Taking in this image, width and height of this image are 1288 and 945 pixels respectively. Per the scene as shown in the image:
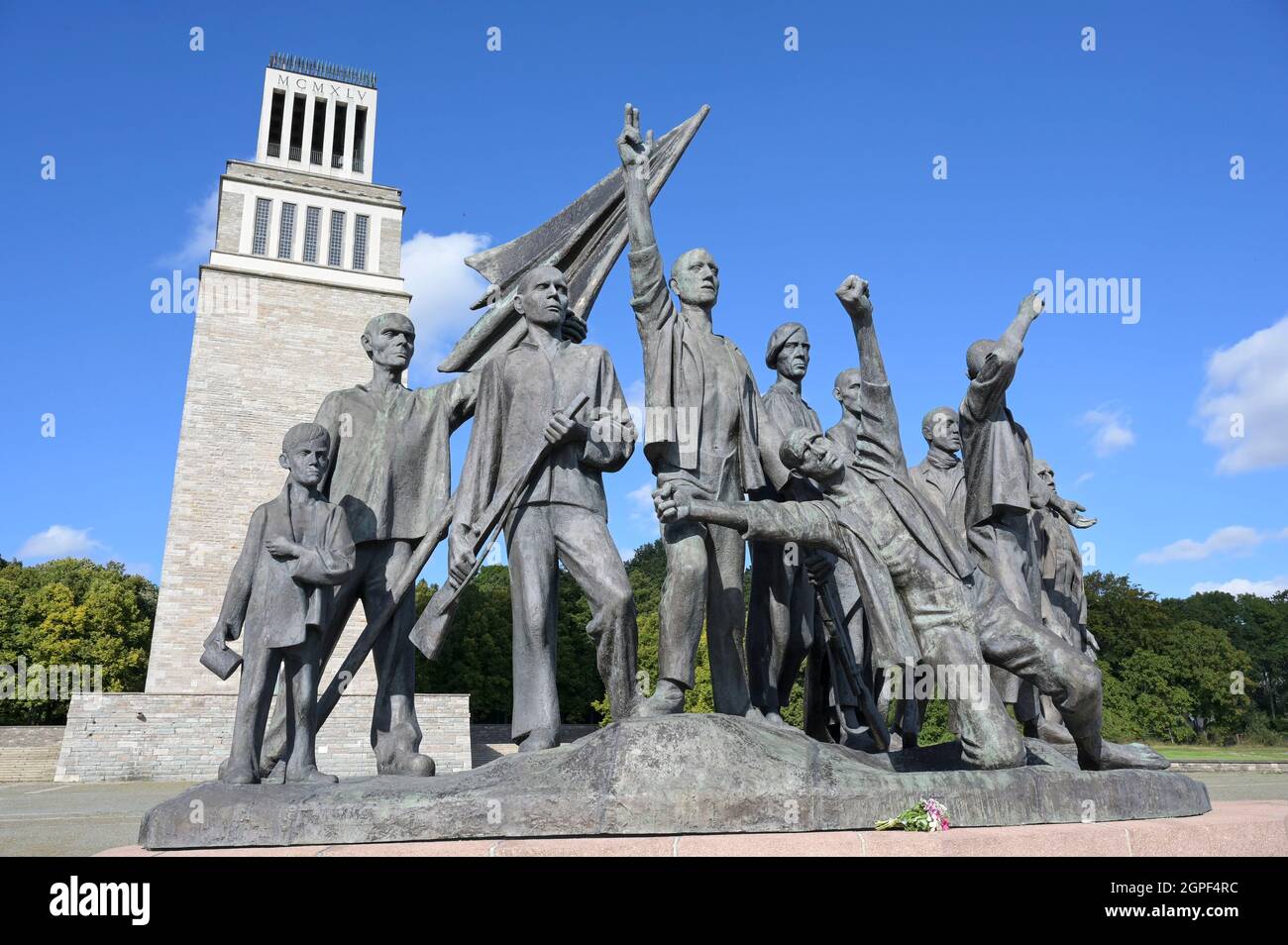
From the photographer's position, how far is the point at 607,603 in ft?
18.8

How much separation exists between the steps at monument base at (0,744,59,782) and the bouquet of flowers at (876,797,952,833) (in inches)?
1179

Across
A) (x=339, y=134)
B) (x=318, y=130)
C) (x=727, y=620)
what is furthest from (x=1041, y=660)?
(x=318, y=130)

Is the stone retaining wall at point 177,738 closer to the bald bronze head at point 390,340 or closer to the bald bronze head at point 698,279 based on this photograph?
the bald bronze head at point 390,340

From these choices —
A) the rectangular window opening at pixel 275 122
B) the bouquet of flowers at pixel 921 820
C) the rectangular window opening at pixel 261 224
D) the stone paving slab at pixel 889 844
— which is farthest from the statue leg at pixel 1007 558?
the rectangular window opening at pixel 275 122

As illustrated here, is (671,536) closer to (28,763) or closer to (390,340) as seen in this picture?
(390,340)

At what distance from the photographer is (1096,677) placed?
5.36 m

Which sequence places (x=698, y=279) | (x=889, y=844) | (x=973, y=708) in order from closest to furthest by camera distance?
(x=889, y=844) < (x=973, y=708) < (x=698, y=279)

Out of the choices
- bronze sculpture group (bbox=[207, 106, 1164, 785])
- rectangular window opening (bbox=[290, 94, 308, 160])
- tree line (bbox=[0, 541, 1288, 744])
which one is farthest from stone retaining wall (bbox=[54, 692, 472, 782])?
rectangular window opening (bbox=[290, 94, 308, 160])

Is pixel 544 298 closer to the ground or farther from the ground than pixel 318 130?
closer to the ground

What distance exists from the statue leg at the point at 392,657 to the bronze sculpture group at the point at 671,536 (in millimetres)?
18

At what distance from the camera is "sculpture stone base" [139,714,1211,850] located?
173 inches

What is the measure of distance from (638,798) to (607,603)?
1520mm

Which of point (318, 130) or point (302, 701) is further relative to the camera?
point (318, 130)

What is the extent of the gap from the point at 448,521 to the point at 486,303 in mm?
2644
